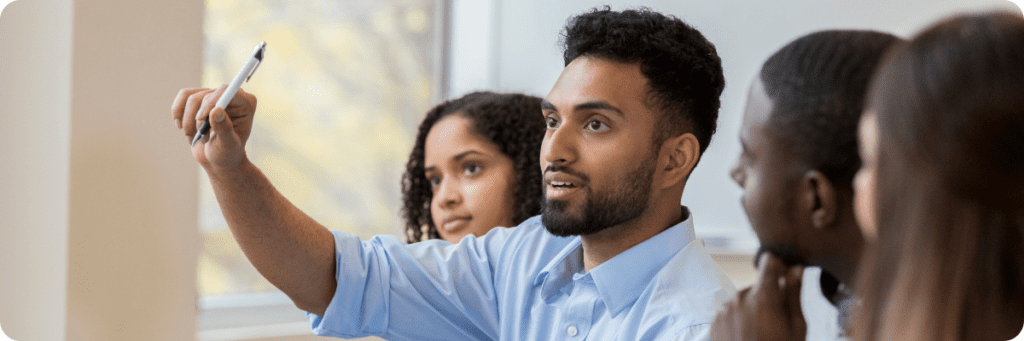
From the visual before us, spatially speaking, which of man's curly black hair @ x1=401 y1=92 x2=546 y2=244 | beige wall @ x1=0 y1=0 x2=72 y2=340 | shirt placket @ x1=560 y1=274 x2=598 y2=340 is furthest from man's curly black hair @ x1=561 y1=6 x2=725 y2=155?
beige wall @ x1=0 y1=0 x2=72 y2=340

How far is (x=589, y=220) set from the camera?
959mm

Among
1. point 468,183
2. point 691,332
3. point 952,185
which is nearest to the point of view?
point 952,185

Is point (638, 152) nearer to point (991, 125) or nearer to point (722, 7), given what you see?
point (991, 125)

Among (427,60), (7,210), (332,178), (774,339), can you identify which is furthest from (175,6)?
(427,60)

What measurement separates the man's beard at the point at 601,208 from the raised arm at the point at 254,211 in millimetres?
358

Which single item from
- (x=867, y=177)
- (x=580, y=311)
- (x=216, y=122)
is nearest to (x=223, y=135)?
(x=216, y=122)

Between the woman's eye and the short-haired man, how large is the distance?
541 millimetres

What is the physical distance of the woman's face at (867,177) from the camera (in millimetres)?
361

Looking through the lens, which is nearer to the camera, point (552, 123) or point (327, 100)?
point (552, 123)

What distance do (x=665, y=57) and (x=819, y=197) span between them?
655 millimetres

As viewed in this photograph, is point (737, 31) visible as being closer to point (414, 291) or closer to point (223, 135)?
point (414, 291)

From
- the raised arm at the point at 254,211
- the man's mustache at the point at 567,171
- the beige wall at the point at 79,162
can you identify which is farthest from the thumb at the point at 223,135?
the man's mustache at the point at 567,171

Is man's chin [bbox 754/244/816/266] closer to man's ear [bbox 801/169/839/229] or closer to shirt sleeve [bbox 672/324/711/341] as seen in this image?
man's ear [bbox 801/169/839/229]

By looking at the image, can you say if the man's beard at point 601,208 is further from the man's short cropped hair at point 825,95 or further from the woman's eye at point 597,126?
the man's short cropped hair at point 825,95
